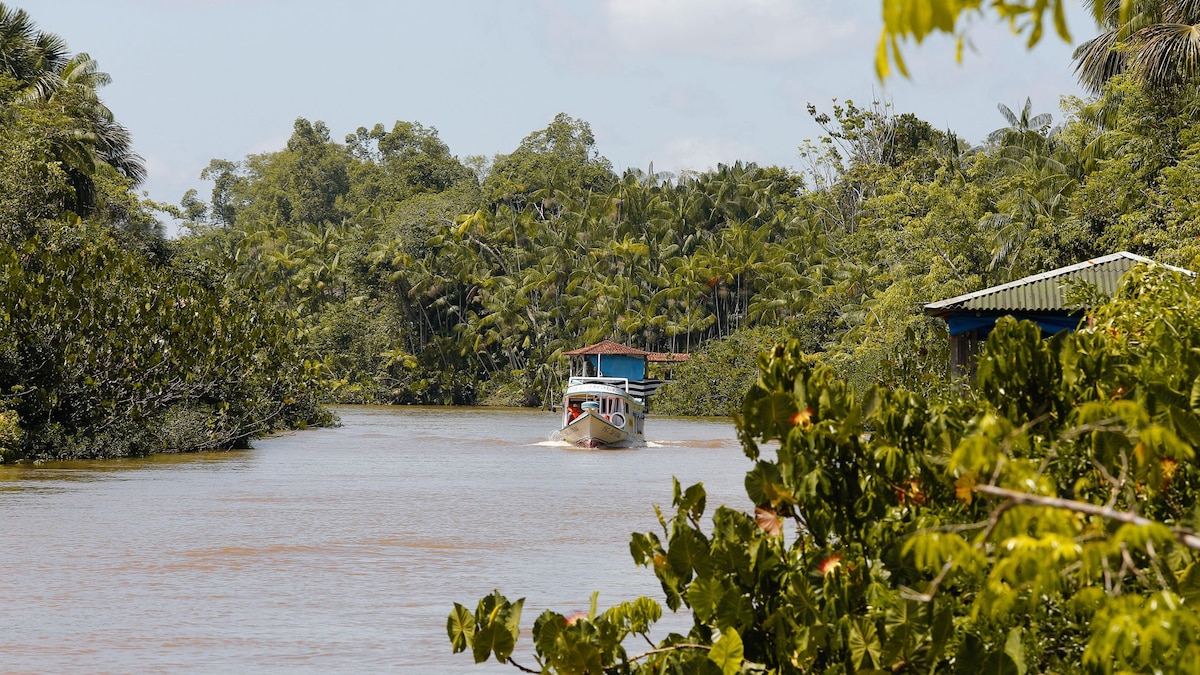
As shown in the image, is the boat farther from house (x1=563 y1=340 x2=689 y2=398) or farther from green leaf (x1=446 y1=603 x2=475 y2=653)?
green leaf (x1=446 y1=603 x2=475 y2=653)

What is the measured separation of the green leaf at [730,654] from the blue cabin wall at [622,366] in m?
48.8

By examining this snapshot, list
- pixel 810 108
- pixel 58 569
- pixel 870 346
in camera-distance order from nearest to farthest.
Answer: pixel 58 569, pixel 870 346, pixel 810 108

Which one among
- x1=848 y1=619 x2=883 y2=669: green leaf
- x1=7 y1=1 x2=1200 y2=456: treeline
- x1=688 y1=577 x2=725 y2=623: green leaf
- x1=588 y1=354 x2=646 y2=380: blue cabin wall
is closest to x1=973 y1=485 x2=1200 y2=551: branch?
x1=848 y1=619 x2=883 y2=669: green leaf

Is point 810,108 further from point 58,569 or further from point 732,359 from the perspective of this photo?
point 58,569

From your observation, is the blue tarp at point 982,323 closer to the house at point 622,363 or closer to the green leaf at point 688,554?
the green leaf at point 688,554

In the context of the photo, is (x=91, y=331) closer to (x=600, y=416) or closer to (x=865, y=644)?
(x=600, y=416)

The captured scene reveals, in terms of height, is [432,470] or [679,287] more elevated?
[679,287]

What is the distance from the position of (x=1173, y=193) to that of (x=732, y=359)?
33.9 metres

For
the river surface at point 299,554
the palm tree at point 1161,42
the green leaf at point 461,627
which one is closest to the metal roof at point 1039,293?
the river surface at point 299,554

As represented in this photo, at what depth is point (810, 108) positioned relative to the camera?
4391cm

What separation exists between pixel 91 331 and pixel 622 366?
98.0 feet

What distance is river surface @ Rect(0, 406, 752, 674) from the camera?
9898mm

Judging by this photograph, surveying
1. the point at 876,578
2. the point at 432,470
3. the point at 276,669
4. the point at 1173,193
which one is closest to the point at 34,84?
the point at 432,470

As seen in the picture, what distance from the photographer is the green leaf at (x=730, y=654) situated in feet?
16.7
